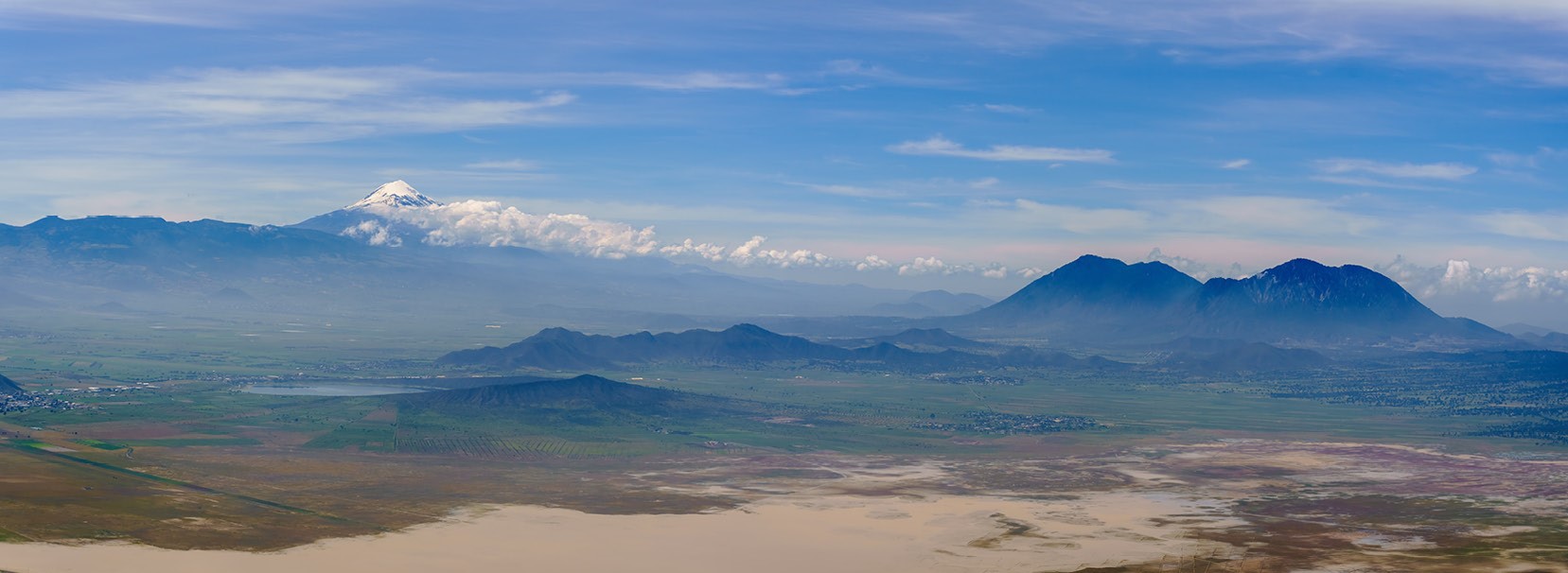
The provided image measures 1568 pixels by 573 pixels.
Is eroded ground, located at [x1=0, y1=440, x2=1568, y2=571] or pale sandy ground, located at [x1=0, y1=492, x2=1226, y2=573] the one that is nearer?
pale sandy ground, located at [x1=0, y1=492, x2=1226, y2=573]

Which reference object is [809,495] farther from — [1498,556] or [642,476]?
[1498,556]

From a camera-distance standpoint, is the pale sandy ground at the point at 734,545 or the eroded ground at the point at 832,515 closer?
the pale sandy ground at the point at 734,545

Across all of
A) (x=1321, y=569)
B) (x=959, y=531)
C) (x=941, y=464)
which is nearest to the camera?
(x=1321, y=569)

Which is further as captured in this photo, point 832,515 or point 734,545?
point 832,515

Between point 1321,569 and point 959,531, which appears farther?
point 959,531

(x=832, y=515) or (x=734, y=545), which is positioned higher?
(x=832, y=515)

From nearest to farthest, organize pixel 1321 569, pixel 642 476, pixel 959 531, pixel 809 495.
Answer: pixel 1321 569 < pixel 959 531 < pixel 809 495 < pixel 642 476

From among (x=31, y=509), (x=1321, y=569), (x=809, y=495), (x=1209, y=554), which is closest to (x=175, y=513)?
(x=31, y=509)
